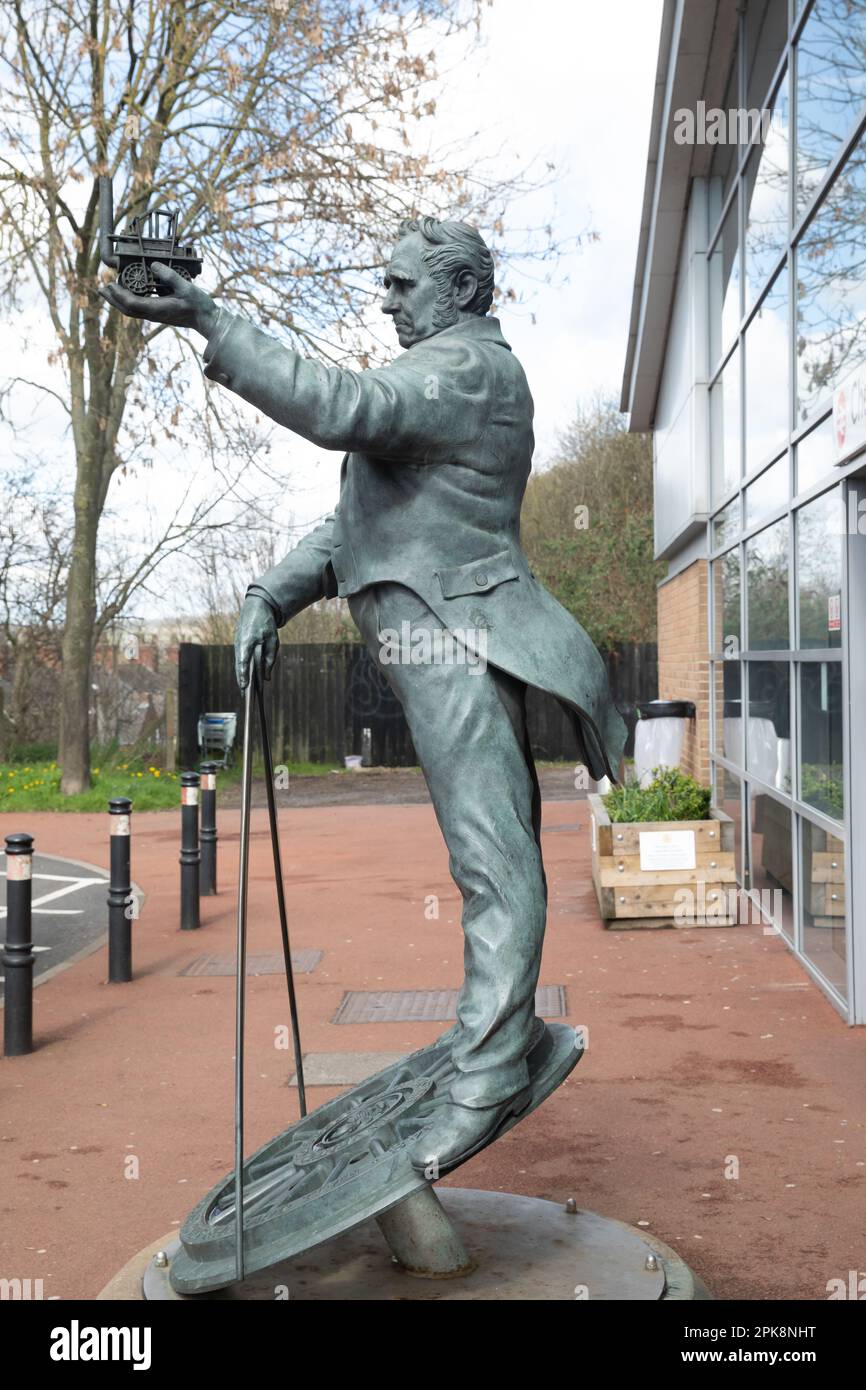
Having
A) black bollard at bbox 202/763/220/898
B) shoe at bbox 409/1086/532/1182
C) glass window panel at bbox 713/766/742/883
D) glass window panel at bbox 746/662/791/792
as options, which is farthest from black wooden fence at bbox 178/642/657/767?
shoe at bbox 409/1086/532/1182

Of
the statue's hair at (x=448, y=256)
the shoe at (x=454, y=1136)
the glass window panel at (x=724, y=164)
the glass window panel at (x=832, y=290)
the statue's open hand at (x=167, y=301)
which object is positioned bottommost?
the shoe at (x=454, y=1136)

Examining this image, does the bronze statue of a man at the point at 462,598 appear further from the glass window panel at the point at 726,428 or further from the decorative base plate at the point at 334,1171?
the glass window panel at the point at 726,428

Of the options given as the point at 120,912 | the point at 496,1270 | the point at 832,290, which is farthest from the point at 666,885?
the point at 496,1270

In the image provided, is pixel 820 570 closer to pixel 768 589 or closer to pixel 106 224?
pixel 768 589

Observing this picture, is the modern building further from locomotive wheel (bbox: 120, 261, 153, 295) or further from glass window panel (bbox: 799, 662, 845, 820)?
locomotive wheel (bbox: 120, 261, 153, 295)

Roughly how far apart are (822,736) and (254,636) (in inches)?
186

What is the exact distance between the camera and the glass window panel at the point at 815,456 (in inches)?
286

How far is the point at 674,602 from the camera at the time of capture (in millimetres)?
16281

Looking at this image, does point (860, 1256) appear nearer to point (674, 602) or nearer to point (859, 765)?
point (859, 765)

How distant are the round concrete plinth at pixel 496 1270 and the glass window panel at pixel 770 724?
5.33 m

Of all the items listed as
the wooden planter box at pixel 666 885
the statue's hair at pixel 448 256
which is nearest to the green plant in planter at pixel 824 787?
the wooden planter box at pixel 666 885

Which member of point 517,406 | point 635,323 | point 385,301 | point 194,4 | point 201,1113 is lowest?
point 201,1113

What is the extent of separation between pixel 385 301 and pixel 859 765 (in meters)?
4.04

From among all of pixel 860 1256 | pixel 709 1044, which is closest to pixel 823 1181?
pixel 860 1256
